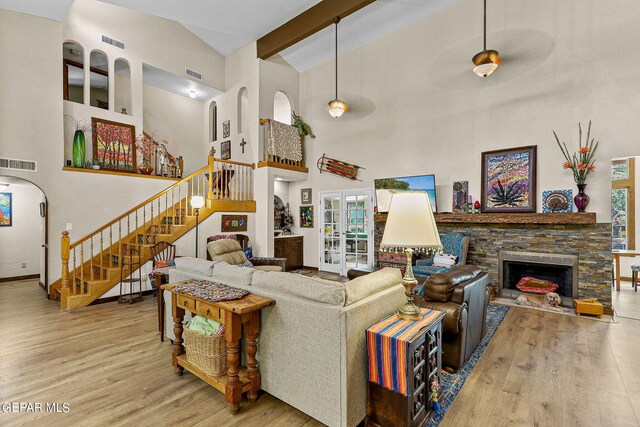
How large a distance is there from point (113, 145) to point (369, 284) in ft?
Result: 21.3

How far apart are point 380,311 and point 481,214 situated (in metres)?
3.94

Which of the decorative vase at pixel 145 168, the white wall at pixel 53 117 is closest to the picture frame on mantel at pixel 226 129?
the decorative vase at pixel 145 168

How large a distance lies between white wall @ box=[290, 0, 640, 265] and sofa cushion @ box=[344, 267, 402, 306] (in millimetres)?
3882

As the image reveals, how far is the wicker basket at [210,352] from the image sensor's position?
2.25 metres

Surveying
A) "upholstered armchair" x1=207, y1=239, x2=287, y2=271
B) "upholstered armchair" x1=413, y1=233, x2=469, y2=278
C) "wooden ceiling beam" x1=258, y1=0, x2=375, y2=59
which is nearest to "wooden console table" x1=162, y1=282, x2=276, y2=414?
"upholstered armchair" x1=207, y1=239, x2=287, y2=271

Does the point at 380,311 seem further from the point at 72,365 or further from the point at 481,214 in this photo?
the point at 481,214

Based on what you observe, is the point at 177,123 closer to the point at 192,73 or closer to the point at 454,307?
the point at 192,73

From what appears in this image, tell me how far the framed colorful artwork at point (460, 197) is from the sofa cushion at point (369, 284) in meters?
3.70

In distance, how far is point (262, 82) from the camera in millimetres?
7180

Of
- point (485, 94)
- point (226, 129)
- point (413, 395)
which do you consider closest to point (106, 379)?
point (413, 395)

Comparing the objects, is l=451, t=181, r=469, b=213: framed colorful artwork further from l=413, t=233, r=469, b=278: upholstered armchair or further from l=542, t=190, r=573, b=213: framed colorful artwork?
l=542, t=190, r=573, b=213: framed colorful artwork

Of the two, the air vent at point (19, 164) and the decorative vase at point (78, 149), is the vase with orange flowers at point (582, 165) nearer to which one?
the decorative vase at point (78, 149)

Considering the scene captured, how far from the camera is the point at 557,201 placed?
4.69 m

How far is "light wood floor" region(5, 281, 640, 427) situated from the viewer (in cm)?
209
